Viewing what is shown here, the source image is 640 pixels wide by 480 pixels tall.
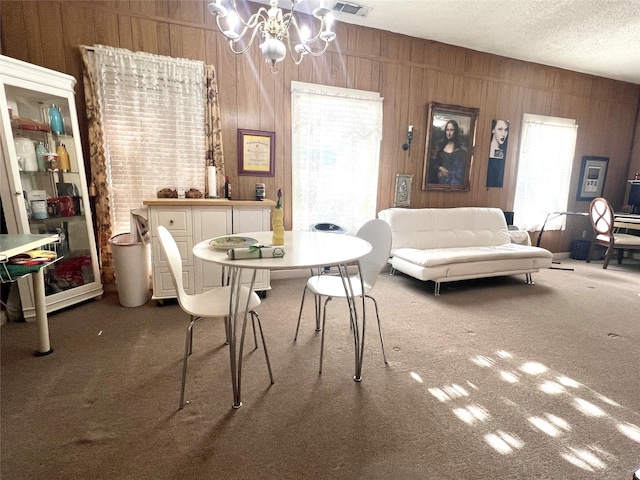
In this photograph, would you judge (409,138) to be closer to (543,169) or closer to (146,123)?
(543,169)

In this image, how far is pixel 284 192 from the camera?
11.8ft

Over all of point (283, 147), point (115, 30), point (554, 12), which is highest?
point (554, 12)

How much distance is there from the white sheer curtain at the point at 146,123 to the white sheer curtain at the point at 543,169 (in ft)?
14.2

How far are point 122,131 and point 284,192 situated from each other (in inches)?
62.6

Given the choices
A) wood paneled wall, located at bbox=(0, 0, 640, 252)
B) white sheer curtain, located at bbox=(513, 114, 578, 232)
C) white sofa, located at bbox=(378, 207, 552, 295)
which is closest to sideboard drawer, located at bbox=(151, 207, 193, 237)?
wood paneled wall, located at bbox=(0, 0, 640, 252)

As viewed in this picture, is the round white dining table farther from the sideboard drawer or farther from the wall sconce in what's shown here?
the wall sconce

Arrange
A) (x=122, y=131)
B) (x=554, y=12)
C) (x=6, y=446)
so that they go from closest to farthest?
(x=6, y=446) → (x=122, y=131) → (x=554, y=12)

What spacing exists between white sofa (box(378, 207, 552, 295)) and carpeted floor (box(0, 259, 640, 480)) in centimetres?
66

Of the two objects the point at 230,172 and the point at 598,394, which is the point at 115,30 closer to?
the point at 230,172

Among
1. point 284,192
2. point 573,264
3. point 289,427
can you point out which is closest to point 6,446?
point 289,427

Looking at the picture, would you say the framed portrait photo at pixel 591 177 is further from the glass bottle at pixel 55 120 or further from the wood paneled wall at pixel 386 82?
the glass bottle at pixel 55 120

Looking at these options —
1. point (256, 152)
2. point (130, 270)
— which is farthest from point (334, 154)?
point (130, 270)

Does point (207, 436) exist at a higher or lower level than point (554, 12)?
lower

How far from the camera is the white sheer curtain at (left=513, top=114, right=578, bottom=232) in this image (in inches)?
182
